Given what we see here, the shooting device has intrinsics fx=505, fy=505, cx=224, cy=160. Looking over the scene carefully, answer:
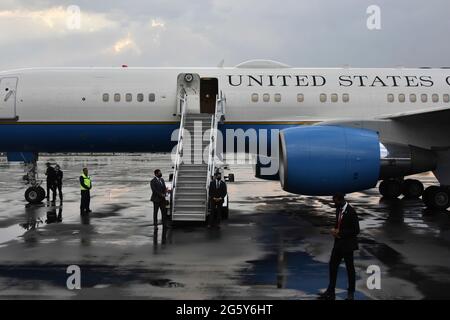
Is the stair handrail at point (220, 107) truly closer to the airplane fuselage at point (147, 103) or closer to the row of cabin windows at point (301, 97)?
the airplane fuselage at point (147, 103)

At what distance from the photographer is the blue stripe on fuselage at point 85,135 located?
648 inches

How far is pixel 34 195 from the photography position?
18.0 m

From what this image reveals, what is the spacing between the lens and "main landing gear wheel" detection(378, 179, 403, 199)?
1977 cm

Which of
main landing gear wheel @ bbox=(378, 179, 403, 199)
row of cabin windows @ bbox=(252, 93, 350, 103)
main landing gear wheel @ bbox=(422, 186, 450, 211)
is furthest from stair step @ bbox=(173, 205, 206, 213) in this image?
main landing gear wheel @ bbox=(378, 179, 403, 199)

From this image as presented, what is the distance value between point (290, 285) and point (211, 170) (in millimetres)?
7228

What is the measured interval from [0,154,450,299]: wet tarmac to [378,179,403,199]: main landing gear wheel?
106 inches

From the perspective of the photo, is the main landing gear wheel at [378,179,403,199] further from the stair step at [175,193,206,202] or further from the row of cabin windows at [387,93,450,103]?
the stair step at [175,193,206,202]

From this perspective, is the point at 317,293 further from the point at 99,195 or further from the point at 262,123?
the point at 99,195

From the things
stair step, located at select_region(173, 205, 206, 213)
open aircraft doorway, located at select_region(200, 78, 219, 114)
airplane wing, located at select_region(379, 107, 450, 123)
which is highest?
open aircraft doorway, located at select_region(200, 78, 219, 114)

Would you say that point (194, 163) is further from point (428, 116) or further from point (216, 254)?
point (428, 116)

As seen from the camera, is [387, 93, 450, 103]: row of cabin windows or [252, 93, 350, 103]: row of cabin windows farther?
[387, 93, 450, 103]: row of cabin windows

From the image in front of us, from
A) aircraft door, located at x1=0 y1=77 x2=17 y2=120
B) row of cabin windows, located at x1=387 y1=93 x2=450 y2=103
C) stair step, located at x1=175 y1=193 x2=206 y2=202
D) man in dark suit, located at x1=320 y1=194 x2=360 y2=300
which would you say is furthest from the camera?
row of cabin windows, located at x1=387 y1=93 x2=450 y2=103

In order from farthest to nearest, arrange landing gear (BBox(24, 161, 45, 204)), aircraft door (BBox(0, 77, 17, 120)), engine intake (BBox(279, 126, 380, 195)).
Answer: landing gear (BBox(24, 161, 45, 204)) < aircraft door (BBox(0, 77, 17, 120)) < engine intake (BBox(279, 126, 380, 195))
